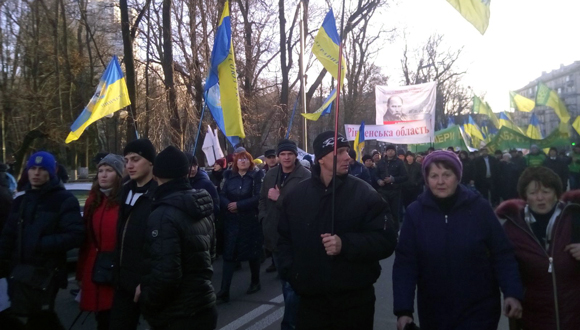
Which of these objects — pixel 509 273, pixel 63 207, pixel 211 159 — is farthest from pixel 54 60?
pixel 509 273

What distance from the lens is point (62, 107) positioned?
25.4 meters

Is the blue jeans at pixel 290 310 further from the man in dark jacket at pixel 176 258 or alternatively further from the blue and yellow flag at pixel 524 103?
the blue and yellow flag at pixel 524 103

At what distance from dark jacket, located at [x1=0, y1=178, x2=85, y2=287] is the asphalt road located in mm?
1105

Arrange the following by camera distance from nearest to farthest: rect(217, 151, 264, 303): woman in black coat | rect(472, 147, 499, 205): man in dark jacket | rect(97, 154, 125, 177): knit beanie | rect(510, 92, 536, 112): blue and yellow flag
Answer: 1. rect(97, 154, 125, 177): knit beanie
2. rect(217, 151, 264, 303): woman in black coat
3. rect(472, 147, 499, 205): man in dark jacket
4. rect(510, 92, 536, 112): blue and yellow flag

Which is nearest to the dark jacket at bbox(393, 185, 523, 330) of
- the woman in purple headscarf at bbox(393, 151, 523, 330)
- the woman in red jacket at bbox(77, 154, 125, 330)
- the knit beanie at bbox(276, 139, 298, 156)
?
the woman in purple headscarf at bbox(393, 151, 523, 330)

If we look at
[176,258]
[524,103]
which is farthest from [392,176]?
[524,103]

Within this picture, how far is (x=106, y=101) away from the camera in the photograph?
7676 millimetres

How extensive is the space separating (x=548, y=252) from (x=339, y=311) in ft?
3.92

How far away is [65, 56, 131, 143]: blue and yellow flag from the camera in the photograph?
7520mm

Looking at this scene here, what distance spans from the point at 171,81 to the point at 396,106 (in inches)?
253

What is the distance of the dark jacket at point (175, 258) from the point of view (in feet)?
9.73

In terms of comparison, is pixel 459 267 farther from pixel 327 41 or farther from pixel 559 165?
pixel 559 165

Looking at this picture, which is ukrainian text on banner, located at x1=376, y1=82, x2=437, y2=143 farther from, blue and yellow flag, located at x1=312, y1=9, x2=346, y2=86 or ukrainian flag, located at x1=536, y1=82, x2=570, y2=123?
blue and yellow flag, located at x1=312, y1=9, x2=346, y2=86

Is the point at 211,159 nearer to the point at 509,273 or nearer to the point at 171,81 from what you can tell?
the point at 171,81
